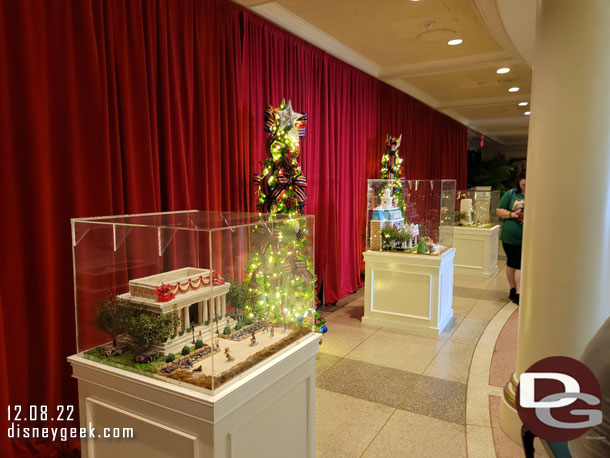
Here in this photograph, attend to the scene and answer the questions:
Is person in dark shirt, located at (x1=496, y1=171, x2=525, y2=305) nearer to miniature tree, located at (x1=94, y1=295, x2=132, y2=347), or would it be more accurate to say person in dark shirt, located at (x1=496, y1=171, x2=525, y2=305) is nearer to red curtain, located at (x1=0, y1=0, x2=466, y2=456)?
red curtain, located at (x1=0, y1=0, x2=466, y2=456)

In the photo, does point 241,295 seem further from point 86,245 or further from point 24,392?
point 24,392

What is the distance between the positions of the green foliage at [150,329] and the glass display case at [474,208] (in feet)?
22.8

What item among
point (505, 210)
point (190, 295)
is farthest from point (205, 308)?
point (505, 210)

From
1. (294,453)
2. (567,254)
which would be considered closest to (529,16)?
(567,254)

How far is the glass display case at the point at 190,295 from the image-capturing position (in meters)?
1.63

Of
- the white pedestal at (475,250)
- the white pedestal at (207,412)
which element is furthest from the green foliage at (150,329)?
the white pedestal at (475,250)

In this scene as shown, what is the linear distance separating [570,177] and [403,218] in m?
2.56

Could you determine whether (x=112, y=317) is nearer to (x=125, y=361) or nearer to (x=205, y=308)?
(x=125, y=361)

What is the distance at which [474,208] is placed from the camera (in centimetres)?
795

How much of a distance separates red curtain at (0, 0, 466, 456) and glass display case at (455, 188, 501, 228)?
13.8 feet

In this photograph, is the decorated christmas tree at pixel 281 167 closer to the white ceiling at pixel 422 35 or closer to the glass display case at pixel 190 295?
the white ceiling at pixel 422 35

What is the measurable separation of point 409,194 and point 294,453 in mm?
3428

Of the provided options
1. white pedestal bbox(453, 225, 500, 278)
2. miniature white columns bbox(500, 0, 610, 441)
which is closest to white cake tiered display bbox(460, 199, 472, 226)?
white pedestal bbox(453, 225, 500, 278)

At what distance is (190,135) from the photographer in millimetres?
3531
